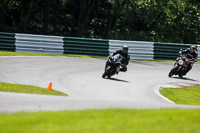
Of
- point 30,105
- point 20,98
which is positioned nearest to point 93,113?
point 30,105

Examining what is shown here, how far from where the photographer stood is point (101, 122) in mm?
6312

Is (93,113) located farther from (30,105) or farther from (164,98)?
(164,98)

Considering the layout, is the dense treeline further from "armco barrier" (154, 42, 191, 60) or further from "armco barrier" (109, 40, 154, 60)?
"armco barrier" (109, 40, 154, 60)

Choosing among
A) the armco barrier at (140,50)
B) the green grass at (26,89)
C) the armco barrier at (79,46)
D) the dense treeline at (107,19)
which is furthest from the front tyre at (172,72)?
the dense treeline at (107,19)

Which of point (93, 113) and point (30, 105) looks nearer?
point (93, 113)

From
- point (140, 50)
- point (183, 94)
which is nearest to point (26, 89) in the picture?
point (183, 94)

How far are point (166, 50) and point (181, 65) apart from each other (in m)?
7.28

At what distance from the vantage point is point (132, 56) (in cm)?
2403

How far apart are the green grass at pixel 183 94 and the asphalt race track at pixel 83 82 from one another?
0.48 m

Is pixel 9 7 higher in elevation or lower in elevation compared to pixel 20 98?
higher

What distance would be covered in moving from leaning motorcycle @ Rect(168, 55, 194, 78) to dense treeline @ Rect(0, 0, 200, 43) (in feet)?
43.1

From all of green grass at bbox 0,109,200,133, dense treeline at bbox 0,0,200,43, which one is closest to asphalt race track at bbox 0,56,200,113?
green grass at bbox 0,109,200,133

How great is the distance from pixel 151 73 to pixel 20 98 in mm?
10510

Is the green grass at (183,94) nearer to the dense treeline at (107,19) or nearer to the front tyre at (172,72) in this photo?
the front tyre at (172,72)
